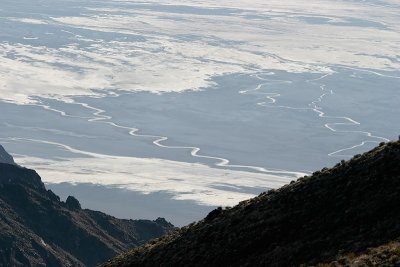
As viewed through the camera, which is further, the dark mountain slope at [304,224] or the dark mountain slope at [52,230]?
the dark mountain slope at [52,230]

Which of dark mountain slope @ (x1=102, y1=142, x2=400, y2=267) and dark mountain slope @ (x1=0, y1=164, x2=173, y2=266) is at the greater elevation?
dark mountain slope @ (x1=102, y1=142, x2=400, y2=267)

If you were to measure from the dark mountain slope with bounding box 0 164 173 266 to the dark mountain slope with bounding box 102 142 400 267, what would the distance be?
68900mm

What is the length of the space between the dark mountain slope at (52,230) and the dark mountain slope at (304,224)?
6890cm

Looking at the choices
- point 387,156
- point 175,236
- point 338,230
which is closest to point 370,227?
point 338,230

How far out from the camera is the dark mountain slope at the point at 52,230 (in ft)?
381

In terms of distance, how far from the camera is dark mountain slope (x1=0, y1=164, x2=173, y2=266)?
116000 millimetres

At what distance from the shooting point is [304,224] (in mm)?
39594

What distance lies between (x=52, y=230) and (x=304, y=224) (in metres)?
89.9

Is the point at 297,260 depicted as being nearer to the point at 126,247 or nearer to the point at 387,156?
the point at 387,156

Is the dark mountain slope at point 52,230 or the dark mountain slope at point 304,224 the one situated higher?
the dark mountain slope at point 304,224

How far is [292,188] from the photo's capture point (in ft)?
147

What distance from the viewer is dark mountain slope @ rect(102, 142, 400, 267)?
3616 cm

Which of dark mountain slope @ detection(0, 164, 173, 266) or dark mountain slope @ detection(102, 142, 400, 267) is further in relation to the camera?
dark mountain slope @ detection(0, 164, 173, 266)

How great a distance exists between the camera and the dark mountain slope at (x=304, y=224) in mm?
36156
